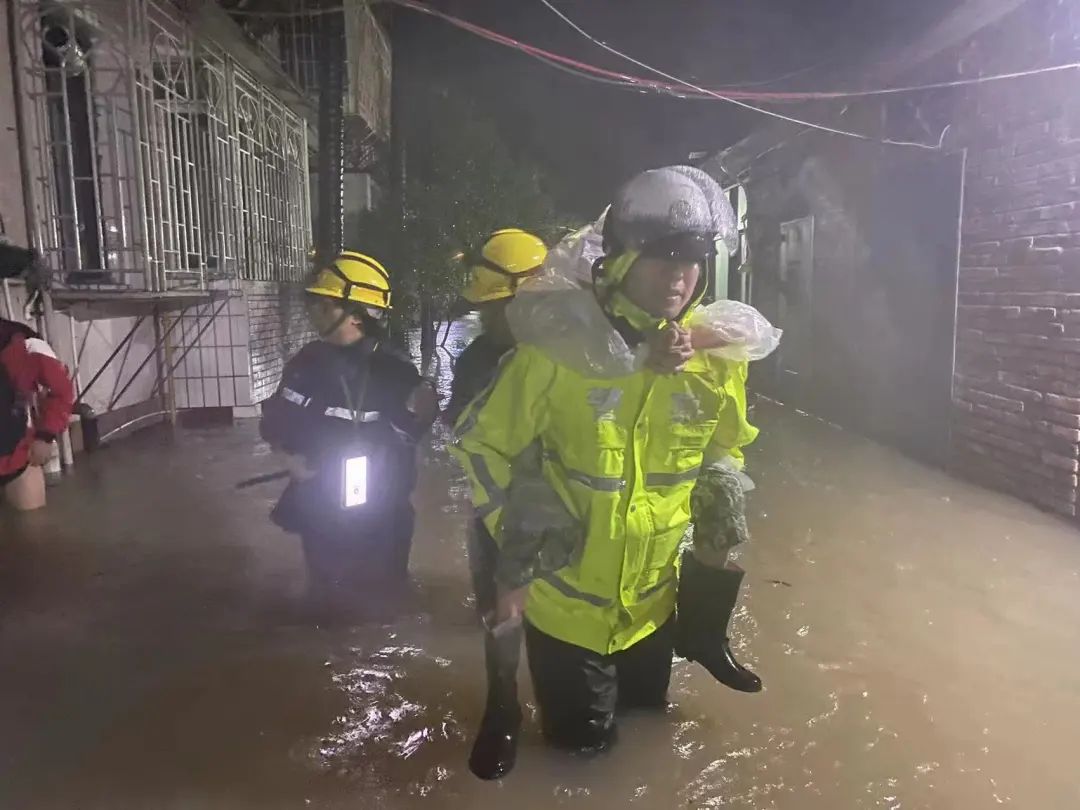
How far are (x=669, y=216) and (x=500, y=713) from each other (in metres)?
1.53

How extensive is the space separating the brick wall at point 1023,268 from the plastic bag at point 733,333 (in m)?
3.70

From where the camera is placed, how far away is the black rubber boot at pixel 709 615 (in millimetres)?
2629

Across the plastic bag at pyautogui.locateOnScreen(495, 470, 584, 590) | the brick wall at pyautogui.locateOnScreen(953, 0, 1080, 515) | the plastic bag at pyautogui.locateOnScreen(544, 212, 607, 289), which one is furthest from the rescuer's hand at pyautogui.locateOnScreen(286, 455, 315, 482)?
the brick wall at pyautogui.locateOnScreen(953, 0, 1080, 515)

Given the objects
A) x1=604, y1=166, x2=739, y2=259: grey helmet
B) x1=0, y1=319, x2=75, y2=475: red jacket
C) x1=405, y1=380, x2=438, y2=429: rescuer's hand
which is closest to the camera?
x1=604, y1=166, x2=739, y2=259: grey helmet

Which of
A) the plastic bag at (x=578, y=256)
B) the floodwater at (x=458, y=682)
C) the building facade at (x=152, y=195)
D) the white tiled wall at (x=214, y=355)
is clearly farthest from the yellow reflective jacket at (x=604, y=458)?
the white tiled wall at (x=214, y=355)

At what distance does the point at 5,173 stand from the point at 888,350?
7.57 metres

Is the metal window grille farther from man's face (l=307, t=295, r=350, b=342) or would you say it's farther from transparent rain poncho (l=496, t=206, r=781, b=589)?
transparent rain poncho (l=496, t=206, r=781, b=589)

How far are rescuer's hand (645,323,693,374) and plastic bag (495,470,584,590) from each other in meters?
0.46

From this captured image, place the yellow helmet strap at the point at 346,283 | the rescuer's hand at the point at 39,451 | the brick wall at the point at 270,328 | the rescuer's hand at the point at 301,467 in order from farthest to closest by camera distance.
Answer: the brick wall at the point at 270,328
the rescuer's hand at the point at 39,451
the rescuer's hand at the point at 301,467
the yellow helmet strap at the point at 346,283

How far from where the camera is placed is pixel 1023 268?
5.58 m

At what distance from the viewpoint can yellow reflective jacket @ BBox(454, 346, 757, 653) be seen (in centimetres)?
230

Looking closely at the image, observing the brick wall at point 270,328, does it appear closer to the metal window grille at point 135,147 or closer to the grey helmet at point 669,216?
the metal window grille at point 135,147

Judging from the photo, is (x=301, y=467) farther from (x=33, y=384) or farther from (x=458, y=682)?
(x=33, y=384)

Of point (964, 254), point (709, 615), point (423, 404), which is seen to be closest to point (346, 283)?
point (423, 404)
